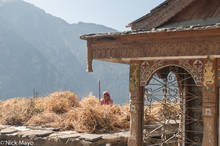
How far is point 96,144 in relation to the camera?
→ 735cm

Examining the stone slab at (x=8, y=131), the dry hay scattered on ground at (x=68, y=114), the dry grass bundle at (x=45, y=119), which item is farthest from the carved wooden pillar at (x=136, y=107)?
the stone slab at (x=8, y=131)

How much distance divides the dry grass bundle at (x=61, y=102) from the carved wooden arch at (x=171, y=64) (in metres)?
5.53

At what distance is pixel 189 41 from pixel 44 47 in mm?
80696

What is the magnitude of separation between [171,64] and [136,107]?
128 centimetres

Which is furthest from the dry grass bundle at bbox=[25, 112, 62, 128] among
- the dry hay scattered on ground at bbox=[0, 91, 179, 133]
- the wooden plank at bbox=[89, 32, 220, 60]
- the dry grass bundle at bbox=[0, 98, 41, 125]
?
the wooden plank at bbox=[89, 32, 220, 60]

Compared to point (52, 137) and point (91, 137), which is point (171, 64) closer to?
point (91, 137)

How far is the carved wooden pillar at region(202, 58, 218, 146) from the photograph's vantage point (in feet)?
17.0

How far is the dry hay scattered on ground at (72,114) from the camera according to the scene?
872cm

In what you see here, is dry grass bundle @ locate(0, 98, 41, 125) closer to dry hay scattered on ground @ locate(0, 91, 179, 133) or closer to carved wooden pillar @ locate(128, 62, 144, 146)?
dry hay scattered on ground @ locate(0, 91, 179, 133)

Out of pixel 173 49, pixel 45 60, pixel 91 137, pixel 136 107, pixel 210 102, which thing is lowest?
pixel 91 137

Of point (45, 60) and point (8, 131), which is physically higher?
point (45, 60)

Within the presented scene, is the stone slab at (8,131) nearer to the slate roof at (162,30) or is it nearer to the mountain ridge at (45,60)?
the slate roof at (162,30)

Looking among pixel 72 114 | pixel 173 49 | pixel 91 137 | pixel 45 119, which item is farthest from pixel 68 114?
pixel 173 49

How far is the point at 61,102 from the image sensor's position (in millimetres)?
10930
